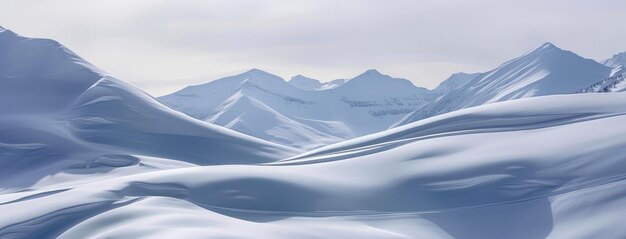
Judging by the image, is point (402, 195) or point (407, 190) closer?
point (402, 195)

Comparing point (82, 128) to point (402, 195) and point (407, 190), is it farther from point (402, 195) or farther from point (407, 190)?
point (402, 195)

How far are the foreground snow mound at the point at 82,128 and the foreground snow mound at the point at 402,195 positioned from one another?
87.0ft

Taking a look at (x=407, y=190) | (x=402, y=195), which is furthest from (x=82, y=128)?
(x=402, y=195)

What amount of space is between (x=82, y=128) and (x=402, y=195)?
50.8 m

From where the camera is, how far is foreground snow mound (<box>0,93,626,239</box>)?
34.2 m

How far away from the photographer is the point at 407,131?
58.8 m

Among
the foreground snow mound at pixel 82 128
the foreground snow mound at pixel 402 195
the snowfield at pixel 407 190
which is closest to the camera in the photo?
the foreground snow mound at pixel 402 195

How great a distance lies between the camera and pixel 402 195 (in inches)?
1636

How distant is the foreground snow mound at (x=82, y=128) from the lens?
7475cm

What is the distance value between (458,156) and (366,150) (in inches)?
373

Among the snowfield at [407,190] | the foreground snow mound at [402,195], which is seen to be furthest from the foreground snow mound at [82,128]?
the foreground snow mound at [402,195]

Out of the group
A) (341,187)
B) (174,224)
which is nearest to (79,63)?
(341,187)

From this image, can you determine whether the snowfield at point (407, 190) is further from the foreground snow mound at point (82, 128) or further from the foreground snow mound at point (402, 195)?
the foreground snow mound at point (82, 128)

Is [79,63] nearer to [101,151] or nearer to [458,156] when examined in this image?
[101,151]
